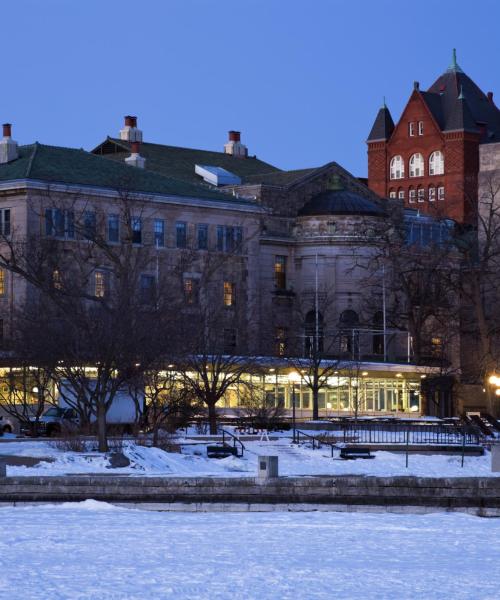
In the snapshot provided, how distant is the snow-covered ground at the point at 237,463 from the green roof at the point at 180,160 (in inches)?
2552

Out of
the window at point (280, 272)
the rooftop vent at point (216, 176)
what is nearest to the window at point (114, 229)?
the window at point (280, 272)

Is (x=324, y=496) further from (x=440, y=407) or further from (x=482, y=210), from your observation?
(x=482, y=210)

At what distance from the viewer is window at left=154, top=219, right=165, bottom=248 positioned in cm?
11338

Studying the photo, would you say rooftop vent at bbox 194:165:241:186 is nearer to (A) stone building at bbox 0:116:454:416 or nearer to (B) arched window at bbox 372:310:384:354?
(A) stone building at bbox 0:116:454:416

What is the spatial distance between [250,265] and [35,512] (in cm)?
8248

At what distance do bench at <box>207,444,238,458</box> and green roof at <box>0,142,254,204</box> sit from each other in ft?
149

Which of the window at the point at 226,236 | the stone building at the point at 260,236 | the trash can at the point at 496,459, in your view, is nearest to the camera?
the trash can at the point at 496,459

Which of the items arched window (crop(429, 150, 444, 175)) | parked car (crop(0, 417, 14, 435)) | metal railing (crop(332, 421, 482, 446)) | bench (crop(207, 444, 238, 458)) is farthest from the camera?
arched window (crop(429, 150, 444, 175))

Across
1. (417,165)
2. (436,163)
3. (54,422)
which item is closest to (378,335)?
(54,422)

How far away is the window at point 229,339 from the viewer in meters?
88.6

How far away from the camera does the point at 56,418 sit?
238 feet

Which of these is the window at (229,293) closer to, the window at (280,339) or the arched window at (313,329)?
the window at (280,339)

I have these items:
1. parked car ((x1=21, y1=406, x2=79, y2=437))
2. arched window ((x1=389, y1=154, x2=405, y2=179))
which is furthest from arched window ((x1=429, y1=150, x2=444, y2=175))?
parked car ((x1=21, y1=406, x2=79, y2=437))

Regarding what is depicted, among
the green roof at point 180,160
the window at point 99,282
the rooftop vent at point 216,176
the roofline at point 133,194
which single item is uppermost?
the green roof at point 180,160
